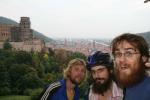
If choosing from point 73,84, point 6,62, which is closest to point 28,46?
point 6,62

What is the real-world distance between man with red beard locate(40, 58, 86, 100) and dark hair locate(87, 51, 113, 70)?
461mm

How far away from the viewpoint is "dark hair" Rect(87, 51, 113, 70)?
281cm

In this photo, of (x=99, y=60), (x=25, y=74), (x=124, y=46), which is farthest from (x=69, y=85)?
(x=25, y=74)

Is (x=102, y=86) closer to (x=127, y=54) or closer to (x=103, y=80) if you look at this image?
(x=103, y=80)

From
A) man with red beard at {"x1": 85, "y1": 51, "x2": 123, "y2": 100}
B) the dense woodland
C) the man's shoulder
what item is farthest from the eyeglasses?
the dense woodland

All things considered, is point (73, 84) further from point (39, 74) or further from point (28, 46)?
point (28, 46)

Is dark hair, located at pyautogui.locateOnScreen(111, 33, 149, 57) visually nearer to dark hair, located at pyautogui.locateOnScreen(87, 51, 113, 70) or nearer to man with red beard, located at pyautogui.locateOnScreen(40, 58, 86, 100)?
dark hair, located at pyautogui.locateOnScreen(87, 51, 113, 70)

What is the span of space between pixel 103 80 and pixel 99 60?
6.3 inches

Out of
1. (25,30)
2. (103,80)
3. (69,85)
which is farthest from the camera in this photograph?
(25,30)

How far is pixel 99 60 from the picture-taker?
284 cm

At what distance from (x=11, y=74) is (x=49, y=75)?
4506 millimetres

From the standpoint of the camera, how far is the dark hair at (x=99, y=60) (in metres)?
2.81

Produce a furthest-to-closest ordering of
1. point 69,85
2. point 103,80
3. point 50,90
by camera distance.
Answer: point 69,85
point 50,90
point 103,80

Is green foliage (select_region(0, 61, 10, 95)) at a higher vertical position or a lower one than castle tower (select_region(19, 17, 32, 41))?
lower
